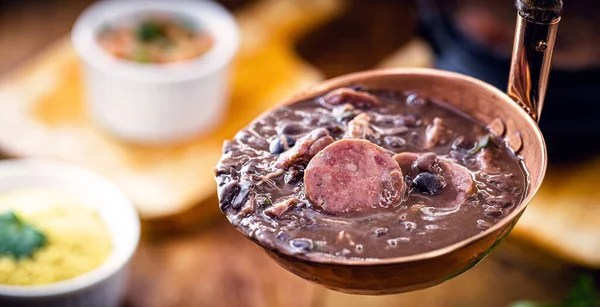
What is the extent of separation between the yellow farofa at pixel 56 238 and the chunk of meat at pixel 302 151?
125 cm

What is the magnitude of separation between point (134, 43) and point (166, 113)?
0.35m

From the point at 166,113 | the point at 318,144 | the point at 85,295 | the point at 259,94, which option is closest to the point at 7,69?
the point at 166,113

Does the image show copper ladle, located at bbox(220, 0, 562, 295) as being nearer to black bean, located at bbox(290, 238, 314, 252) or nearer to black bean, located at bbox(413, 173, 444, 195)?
black bean, located at bbox(290, 238, 314, 252)

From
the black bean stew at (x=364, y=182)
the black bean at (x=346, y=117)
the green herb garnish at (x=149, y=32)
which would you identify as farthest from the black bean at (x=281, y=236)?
the green herb garnish at (x=149, y=32)

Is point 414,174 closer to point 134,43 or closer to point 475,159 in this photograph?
point 475,159

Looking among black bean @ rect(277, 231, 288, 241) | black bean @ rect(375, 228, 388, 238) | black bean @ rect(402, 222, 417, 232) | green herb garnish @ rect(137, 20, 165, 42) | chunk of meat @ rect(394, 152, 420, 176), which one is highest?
chunk of meat @ rect(394, 152, 420, 176)

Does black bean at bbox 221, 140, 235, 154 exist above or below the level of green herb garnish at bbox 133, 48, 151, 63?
above

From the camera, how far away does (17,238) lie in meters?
2.56

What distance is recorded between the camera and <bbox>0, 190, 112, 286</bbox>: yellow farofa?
2.53 m

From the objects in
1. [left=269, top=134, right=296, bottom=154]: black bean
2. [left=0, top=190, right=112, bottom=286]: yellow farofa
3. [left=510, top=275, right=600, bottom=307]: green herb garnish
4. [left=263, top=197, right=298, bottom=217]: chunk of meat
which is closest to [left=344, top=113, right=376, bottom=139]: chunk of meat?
[left=269, top=134, right=296, bottom=154]: black bean

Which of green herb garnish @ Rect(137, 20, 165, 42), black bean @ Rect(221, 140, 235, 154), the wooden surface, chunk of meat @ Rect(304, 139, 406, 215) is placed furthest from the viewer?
green herb garnish @ Rect(137, 20, 165, 42)

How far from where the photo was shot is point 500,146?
1.68 meters

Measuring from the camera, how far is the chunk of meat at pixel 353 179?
150 cm

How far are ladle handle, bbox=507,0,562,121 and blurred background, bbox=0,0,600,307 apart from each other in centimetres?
110
